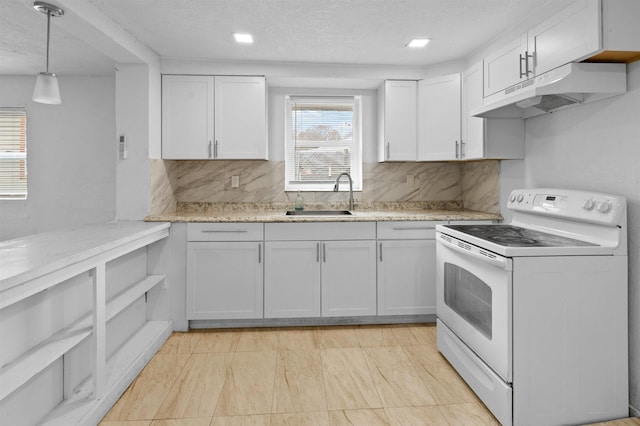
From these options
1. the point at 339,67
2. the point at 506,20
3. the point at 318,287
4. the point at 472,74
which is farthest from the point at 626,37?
the point at 318,287

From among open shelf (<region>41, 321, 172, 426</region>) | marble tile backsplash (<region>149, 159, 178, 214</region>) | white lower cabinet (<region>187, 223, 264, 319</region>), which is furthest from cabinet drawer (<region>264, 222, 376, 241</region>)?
open shelf (<region>41, 321, 172, 426</region>)

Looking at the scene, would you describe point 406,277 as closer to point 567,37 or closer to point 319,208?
point 319,208

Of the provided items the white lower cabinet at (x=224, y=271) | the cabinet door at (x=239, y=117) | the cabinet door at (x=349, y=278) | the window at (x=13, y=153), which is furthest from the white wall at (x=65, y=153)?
the cabinet door at (x=349, y=278)

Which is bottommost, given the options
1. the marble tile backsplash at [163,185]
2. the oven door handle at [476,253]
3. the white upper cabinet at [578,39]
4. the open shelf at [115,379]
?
the open shelf at [115,379]

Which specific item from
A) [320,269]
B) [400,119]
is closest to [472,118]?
[400,119]

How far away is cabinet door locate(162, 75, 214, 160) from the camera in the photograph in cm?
310

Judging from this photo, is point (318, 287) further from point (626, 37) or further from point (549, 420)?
point (626, 37)

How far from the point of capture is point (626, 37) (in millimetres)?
1677

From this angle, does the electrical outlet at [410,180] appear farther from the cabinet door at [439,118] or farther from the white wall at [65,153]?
the white wall at [65,153]

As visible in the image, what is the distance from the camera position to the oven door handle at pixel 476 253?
5.50 ft

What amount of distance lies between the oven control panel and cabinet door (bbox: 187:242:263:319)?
6.36ft

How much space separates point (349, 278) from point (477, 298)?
115cm

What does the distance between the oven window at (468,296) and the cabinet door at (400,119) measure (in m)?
1.28

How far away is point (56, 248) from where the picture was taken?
172cm
